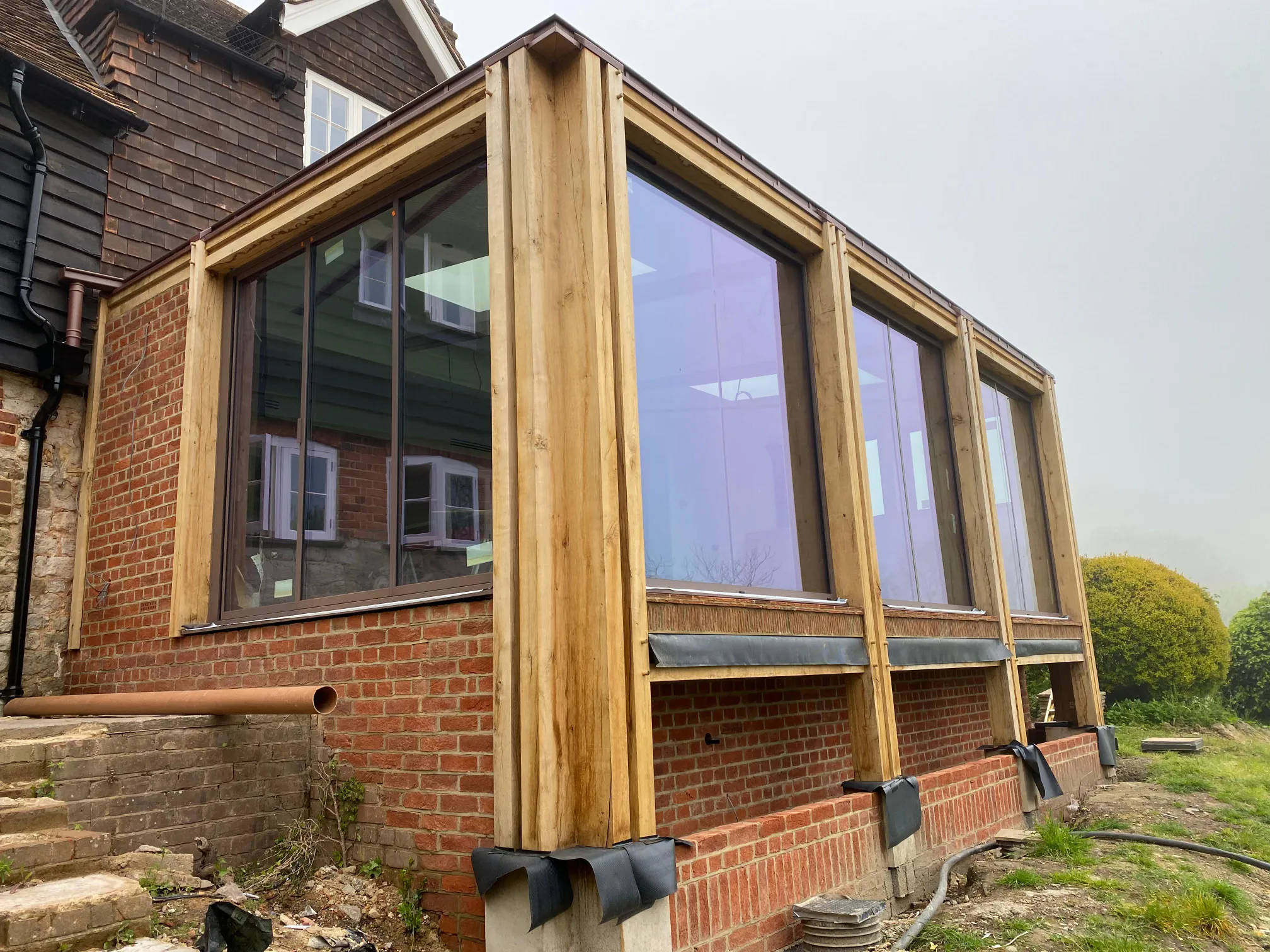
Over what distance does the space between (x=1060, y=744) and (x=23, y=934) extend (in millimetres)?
7641

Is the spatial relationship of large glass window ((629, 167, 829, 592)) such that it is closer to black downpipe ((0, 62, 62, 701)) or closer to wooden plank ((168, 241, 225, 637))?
wooden plank ((168, 241, 225, 637))

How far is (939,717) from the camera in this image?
25.8ft

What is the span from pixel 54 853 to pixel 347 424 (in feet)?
7.75

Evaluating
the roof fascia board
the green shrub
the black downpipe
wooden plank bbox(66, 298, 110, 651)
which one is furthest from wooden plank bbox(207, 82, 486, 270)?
the green shrub

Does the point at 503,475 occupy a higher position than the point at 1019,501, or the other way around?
the point at 1019,501

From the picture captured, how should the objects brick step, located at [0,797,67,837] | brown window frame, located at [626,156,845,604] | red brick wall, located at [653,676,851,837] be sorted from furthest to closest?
red brick wall, located at [653,676,851,837] → brown window frame, located at [626,156,845,604] → brick step, located at [0,797,67,837]

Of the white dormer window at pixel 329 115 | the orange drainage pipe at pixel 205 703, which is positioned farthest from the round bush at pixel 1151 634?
the orange drainage pipe at pixel 205 703

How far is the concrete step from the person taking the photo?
2.79 meters

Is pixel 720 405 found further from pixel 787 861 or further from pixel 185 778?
pixel 185 778

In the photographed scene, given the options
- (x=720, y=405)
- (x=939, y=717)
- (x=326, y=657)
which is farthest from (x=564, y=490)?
(x=939, y=717)

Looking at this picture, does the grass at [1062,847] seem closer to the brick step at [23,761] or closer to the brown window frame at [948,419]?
the brown window frame at [948,419]

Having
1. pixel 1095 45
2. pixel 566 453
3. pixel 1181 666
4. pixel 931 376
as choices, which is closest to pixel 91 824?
pixel 566 453

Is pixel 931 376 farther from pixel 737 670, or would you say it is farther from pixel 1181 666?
pixel 1181 666

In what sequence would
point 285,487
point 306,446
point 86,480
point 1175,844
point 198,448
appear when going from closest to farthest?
point 306,446 → point 285,487 → point 198,448 → point 1175,844 → point 86,480
